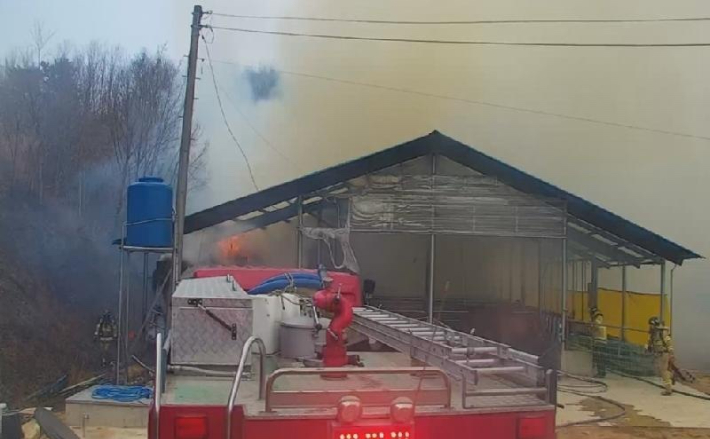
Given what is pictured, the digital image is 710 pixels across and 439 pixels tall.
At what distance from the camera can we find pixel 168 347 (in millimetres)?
3805

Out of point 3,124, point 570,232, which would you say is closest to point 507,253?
point 570,232

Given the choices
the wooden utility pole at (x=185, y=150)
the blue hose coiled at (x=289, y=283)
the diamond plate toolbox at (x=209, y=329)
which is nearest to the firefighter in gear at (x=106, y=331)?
the wooden utility pole at (x=185, y=150)

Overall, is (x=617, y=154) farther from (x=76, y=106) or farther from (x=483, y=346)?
(x=483, y=346)

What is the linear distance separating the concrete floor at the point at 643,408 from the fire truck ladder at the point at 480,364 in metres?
6.07

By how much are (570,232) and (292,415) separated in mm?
14169

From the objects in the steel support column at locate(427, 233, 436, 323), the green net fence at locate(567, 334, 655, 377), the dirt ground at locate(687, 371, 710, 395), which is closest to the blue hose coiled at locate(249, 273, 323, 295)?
the steel support column at locate(427, 233, 436, 323)

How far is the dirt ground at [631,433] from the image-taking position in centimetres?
897

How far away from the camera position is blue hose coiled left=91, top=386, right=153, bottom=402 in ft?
29.3

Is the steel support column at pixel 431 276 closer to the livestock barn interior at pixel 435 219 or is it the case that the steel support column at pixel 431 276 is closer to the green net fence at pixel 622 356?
the livestock barn interior at pixel 435 219

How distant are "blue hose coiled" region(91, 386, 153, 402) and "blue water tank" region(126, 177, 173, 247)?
7.31 ft

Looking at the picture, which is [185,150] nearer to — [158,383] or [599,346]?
[158,383]

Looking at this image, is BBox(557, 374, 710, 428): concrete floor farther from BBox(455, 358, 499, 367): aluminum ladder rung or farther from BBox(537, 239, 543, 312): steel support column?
BBox(455, 358, 499, 367): aluminum ladder rung

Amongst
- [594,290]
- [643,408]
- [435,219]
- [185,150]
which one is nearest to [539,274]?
[594,290]

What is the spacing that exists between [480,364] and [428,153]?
11580mm
